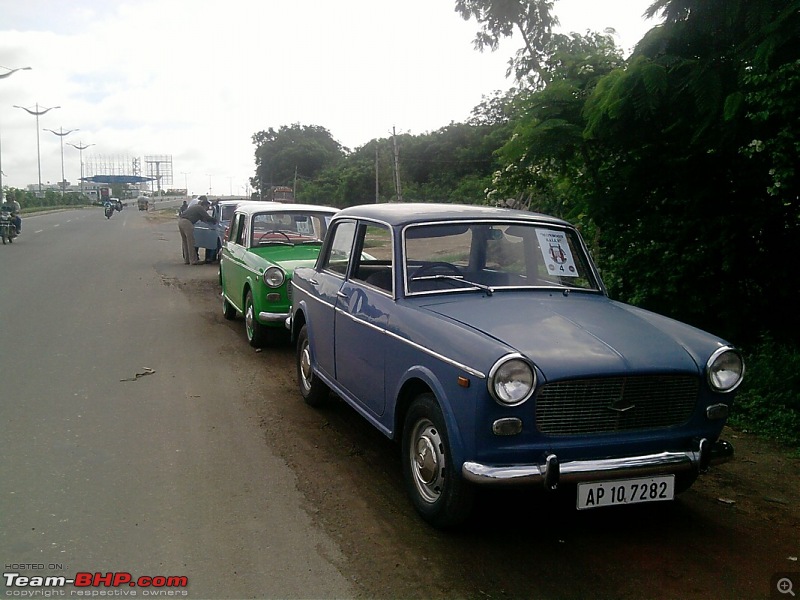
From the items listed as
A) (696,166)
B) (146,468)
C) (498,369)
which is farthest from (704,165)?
(146,468)

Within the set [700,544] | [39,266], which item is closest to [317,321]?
[700,544]

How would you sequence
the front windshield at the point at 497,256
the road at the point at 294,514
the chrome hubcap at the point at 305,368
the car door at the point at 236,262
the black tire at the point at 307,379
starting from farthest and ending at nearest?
1. the car door at the point at 236,262
2. the chrome hubcap at the point at 305,368
3. the black tire at the point at 307,379
4. the front windshield at the point at 497,256
5. the road at the point at 294,514

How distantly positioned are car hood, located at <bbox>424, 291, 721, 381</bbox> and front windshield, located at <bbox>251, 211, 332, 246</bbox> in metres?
5.32

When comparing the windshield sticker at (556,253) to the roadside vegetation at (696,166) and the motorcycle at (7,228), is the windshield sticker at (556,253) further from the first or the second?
the motorcycle at (7,228)

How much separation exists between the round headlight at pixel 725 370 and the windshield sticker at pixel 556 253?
1371mm

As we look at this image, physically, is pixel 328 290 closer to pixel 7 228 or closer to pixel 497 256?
pixel 497 256

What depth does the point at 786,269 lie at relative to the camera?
272 inches

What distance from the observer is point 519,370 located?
143 inches

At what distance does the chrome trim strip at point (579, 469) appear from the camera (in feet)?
11.8

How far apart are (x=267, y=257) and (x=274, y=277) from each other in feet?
2.19

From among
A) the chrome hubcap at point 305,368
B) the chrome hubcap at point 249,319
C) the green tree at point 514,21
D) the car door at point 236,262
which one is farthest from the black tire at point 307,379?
the green tree at point 514,21

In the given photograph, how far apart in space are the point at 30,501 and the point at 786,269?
6.48 metres

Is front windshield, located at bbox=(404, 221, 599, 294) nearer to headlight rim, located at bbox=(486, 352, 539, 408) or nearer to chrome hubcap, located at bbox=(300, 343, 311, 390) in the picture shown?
headlight rim, located at bbox=(486, 352, 539, 408)

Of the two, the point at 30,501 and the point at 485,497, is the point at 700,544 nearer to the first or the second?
the point at 485,497
